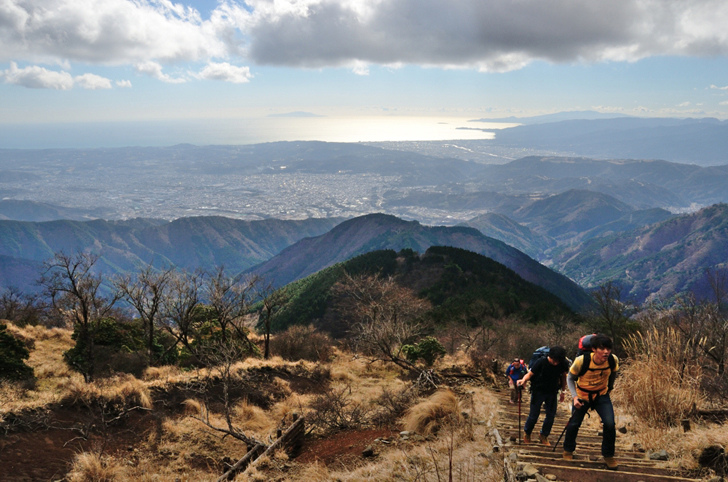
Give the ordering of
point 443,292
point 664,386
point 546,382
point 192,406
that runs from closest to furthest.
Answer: point 664,386, point 546,382, point 192,406, point 443,292

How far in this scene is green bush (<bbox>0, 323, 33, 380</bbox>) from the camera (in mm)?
13508

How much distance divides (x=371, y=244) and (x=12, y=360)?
415 ft

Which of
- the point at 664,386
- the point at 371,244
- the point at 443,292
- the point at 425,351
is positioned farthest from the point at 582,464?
the point at 371,244

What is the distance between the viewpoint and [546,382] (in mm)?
7027

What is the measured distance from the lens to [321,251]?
15050 cm

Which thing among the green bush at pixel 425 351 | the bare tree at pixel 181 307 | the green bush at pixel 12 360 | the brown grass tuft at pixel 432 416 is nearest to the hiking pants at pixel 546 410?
the brown grass tuft at pixel 432 416

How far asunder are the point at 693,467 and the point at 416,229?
14240 cm

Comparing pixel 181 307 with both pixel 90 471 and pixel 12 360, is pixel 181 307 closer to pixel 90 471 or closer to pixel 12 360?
pixel 12 360

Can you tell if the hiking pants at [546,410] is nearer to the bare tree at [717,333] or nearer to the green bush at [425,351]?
the bare tree at [717,333]

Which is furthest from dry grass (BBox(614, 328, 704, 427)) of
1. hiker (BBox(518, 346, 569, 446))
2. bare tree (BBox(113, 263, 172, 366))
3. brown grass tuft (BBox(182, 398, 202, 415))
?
bare tree (BBox(113, 263, 172, 366))

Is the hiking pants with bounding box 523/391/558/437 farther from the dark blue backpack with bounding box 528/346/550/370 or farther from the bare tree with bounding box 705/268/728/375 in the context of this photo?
the bare tree with bounding box 705/268/728/375

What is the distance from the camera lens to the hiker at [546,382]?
694 cm

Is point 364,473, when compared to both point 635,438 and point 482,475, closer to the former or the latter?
point 482,475

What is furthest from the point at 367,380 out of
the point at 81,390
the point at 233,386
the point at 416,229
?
the point at 416,229
